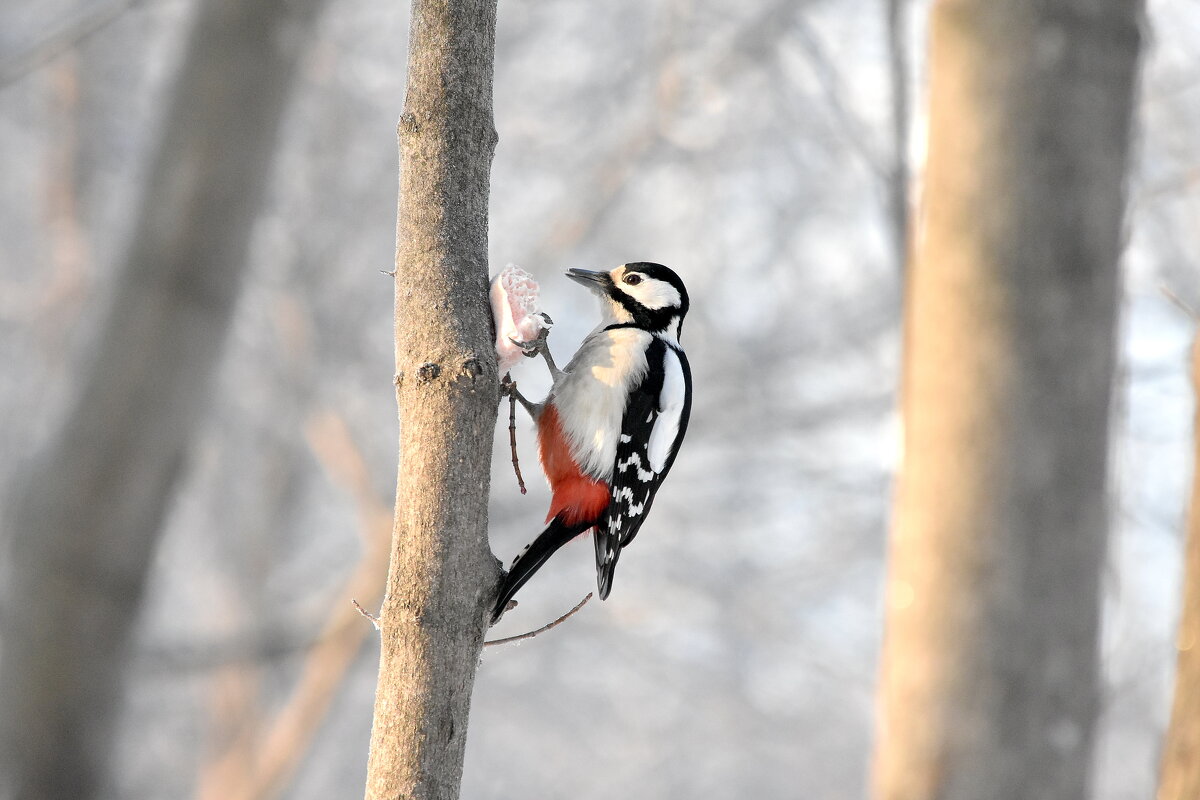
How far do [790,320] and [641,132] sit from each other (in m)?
1.98

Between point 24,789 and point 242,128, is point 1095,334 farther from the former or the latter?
point 24,789

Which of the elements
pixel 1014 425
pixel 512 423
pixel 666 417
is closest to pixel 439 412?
pixel 512 423

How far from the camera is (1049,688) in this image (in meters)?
2.69

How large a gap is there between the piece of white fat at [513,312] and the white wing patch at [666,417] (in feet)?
3.01

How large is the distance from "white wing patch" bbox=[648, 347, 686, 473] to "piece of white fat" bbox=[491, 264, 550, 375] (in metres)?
0.92

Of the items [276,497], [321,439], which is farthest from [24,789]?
[276,497]

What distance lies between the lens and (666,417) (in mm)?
2479

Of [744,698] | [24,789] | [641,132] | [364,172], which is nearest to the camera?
[24,789]

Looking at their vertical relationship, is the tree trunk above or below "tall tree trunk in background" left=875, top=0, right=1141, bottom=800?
below

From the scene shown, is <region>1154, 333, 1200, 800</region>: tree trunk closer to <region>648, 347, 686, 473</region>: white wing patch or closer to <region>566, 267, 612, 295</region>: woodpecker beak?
<region>648, 347, 686, 473</region>: white wing patch

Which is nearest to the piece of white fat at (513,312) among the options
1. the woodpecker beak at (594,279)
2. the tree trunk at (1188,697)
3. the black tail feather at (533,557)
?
the black tail feather at (533,557)

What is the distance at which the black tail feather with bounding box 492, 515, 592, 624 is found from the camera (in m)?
1.42

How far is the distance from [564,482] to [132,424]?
259 centimetres

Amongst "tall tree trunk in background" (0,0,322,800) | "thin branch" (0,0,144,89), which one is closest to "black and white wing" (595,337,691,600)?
"thin branch" (0,0,144,89)
